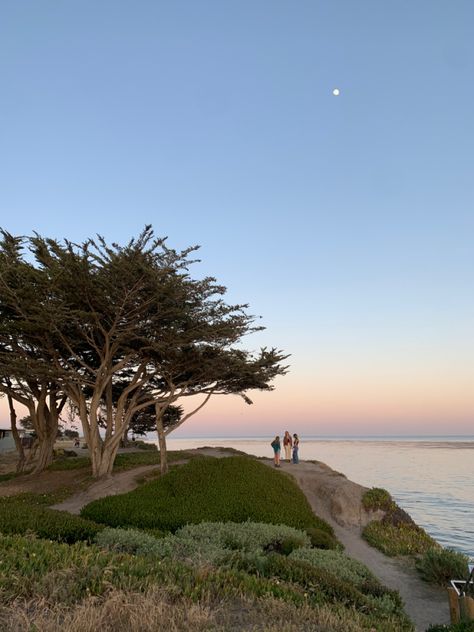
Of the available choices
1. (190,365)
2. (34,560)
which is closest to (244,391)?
(190,365)

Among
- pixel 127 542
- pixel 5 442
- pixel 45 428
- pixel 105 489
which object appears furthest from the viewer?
pixel 5 442

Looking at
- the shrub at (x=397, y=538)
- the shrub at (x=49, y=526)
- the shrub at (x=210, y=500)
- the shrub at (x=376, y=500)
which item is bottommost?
the shrub at (x=397, y=538)

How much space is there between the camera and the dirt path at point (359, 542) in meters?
13.1

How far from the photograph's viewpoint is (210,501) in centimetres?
2052

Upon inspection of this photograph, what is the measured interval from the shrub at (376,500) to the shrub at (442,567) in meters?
6.53

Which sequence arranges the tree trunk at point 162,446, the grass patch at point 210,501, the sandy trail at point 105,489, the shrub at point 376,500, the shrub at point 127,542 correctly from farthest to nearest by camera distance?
the tree trunk at point 162,446, the sandy trail at point 105,489, the shrub at point 376,500, the grass patch at point 210,501, the shrub at point 127,542

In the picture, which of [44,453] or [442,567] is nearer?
[442,567]

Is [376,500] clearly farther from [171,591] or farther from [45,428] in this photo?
[45,428]

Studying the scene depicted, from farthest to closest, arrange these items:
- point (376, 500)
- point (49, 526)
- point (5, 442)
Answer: point (5, 442) < point (376, 500) < point (49, 526)

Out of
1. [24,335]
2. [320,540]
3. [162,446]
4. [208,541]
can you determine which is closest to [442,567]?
[320,540]

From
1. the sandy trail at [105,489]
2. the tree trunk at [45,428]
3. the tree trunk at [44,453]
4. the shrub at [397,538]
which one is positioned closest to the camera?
the shrub at [397,538]

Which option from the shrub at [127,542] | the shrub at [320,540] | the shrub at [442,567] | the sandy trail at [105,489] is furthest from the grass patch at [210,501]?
the shrub at [127,542]

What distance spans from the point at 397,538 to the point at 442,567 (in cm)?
502

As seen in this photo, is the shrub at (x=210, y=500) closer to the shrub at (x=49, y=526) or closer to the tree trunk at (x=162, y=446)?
the tree trunk at (x=162, y=446)
